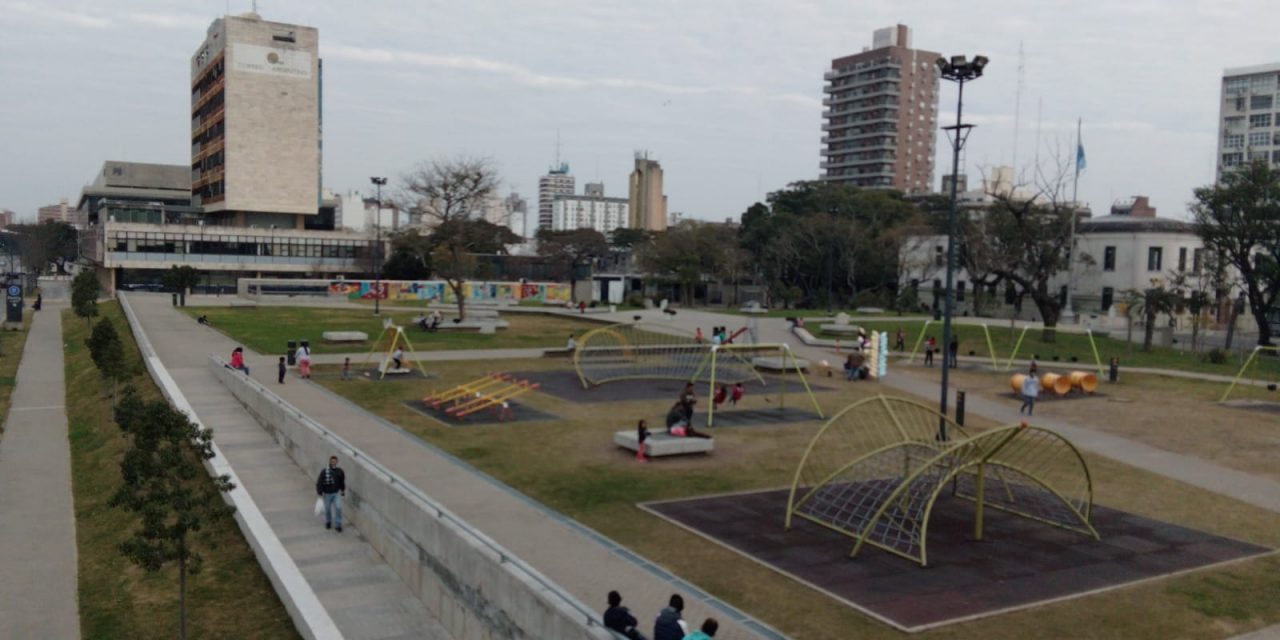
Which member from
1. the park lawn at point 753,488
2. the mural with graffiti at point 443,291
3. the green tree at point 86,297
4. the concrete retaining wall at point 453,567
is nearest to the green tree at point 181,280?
the green tree at point 86,297

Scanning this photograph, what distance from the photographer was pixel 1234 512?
18.6 meters

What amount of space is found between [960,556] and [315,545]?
35.3ft

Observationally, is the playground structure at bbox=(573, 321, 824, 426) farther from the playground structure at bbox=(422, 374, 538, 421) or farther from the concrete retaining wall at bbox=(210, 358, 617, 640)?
the concrete retaining wall at bbox=(210, 358, 617, 640)

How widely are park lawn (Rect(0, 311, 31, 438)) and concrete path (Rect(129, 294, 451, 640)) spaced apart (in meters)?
9.93

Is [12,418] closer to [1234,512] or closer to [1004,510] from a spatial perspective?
[1004,510]

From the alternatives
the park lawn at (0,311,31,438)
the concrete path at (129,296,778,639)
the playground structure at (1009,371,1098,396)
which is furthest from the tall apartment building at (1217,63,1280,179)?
the park lawn at (0,311,31,438)

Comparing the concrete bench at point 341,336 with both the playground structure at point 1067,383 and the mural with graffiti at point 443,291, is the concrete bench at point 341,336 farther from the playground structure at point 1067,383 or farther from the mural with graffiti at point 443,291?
the mural with graffiti at point 443,291

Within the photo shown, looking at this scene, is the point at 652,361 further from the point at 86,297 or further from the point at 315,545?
the point at 86,297

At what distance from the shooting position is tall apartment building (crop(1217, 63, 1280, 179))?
390 ft

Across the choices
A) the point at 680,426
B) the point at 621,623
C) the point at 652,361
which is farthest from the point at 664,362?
the point at 621,623

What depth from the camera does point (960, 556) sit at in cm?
1524

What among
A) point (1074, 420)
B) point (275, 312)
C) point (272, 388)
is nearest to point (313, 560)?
point (272, 388)

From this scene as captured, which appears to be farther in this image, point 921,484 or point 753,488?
point 753,488

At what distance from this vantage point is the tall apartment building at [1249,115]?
119m
